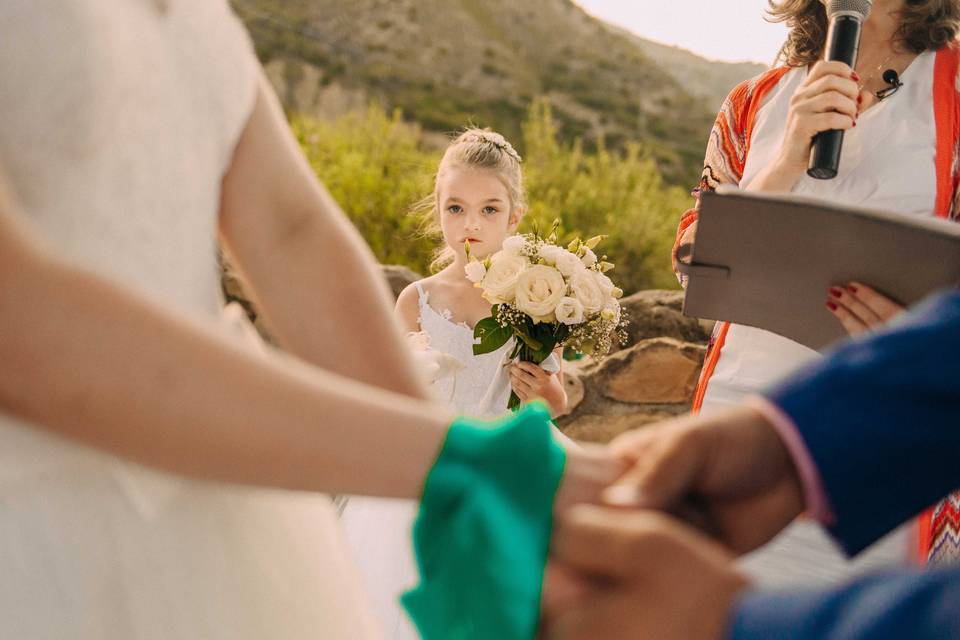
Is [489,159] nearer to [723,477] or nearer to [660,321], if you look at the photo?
[660,321]

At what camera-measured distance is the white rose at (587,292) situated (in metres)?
2.96

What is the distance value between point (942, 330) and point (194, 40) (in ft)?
2.64

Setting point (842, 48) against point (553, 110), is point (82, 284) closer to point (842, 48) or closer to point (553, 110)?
point (842, 48)

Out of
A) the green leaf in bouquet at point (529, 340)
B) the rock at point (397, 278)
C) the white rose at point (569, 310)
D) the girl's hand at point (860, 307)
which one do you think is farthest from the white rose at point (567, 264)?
the rock at point (397, 278)

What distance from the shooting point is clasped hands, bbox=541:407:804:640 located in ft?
2.05

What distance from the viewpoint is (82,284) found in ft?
2.10

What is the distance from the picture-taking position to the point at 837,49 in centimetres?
192

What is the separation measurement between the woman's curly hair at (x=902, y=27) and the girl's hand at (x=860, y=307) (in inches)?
35.9

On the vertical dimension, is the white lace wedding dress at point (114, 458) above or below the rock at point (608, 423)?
above

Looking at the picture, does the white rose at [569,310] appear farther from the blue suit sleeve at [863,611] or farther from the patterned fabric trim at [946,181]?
the blue suit sleeve at [863,611]

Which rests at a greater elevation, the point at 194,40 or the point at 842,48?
the point at 842,48

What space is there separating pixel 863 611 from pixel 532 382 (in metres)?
2.59

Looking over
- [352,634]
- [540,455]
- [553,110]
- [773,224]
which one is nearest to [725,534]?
[540,455]

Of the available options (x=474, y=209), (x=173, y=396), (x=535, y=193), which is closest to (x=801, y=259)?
(x=173, y=396)
